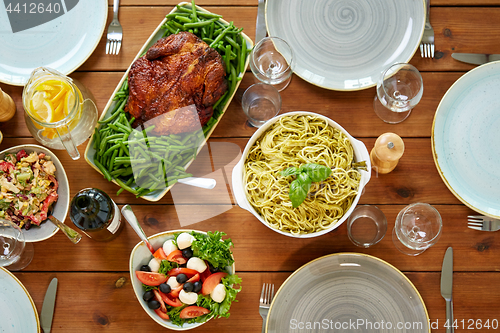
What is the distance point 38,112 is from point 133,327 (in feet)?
3.75

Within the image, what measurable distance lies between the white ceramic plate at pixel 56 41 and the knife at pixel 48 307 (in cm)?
109

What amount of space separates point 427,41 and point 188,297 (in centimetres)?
176

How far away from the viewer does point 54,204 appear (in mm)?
1909

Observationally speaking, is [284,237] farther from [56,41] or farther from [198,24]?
[56,41]

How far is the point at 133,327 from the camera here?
1.94 meters

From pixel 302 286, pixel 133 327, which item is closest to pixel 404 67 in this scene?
pixel 302 286

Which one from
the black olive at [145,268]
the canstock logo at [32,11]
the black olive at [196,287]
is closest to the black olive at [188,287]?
the black olive at [196,287]

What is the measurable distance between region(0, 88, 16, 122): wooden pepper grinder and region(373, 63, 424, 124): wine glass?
1.89m

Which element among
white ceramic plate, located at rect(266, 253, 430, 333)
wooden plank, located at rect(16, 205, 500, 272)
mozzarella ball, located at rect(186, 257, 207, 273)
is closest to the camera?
mozzarella ball, located at rect(186, 257, 207, 273)

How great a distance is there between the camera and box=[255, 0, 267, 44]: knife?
6.67 ft

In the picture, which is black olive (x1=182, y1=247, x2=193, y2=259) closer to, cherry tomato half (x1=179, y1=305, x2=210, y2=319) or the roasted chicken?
cherry tomato half (x1=179, y1=305, x2=210, y2=319)

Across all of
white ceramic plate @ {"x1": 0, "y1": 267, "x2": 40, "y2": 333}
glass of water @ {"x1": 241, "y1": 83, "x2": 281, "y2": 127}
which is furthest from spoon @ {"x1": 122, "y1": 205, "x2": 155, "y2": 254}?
glass of water @ {"x1": 241, "y1": 83, "x2": 281, "y2": 127}

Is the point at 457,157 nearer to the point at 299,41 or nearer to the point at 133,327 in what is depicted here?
the point at 299,41

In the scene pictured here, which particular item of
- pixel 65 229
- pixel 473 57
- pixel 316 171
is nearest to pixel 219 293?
pixel 316 171
